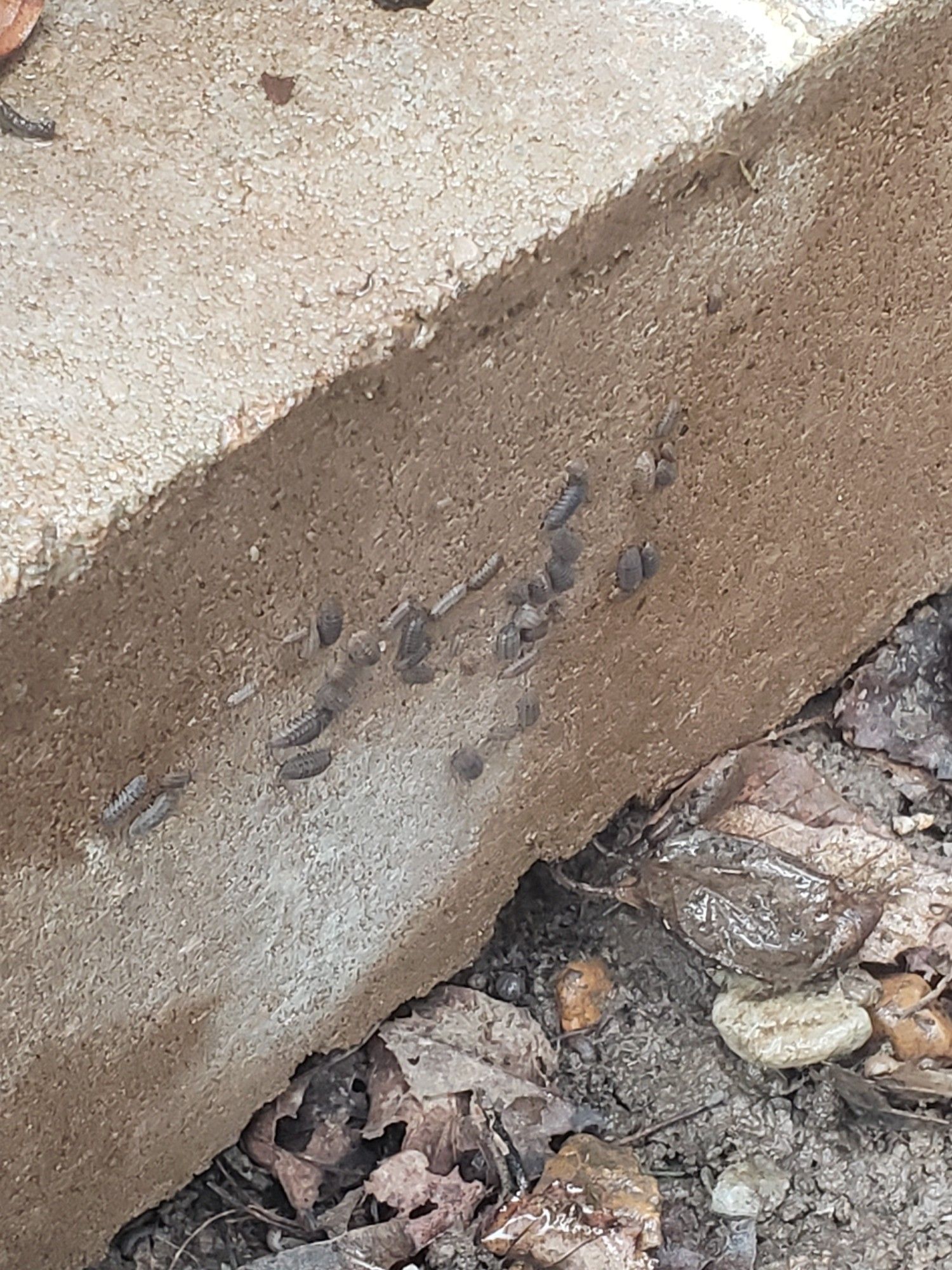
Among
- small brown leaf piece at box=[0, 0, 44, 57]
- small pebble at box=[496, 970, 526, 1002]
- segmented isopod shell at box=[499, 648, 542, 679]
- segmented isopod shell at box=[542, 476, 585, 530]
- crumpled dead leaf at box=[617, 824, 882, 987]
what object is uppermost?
small brown leaf piece at box=[0, 0, 44, 57]

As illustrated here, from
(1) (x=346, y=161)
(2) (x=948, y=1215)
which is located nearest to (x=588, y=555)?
(1) (x=346, y=161)

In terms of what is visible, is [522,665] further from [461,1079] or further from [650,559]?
[461,1079]

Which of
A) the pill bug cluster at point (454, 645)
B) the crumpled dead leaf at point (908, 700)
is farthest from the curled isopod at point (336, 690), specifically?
the crumpled dead leaf at point (908, 700)

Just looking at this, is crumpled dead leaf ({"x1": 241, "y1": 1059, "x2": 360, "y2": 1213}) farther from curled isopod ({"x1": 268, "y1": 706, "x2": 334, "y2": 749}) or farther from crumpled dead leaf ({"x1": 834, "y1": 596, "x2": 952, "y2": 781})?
crumpled dead leaf ({"x1": 834, "y1": 596, "x2": 952, "y2": 781})

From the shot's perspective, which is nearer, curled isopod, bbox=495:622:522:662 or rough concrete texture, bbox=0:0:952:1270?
rough concrete texture, bbox=0:0:952:1270

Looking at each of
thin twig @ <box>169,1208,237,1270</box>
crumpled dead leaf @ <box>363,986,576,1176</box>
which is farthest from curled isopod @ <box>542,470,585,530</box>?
thin twig @ <box>169,1208,237,1270</box>
